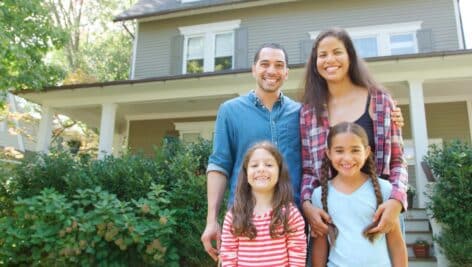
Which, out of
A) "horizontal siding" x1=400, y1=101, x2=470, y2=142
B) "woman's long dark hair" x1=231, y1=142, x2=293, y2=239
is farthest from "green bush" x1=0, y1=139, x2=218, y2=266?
"horizontal siding" x1=400, y1=101, x2=470, y2=142

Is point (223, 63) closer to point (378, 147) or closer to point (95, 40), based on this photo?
point (378, 147)

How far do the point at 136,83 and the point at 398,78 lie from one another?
20.3 feet

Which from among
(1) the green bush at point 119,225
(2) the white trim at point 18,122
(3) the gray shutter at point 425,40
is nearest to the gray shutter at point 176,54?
(1) the green bush at point 119,225

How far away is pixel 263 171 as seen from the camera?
186cm

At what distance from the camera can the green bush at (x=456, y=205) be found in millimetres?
5084

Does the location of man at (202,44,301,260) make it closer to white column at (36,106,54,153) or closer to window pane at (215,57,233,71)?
white column at (36,106,54,153)

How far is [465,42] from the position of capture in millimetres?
10078

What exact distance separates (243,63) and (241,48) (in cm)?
53

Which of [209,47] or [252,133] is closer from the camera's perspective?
[252,133]

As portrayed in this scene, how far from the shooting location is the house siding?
10.1 m

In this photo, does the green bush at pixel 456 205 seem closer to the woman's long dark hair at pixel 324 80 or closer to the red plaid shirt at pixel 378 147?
the red plaid shirt at pixel 378 147

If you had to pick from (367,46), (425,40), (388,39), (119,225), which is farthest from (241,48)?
(119,225)

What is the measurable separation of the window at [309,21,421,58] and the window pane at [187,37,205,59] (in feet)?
15.0

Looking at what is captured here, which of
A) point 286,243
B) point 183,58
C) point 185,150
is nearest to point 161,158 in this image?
point 185,150
